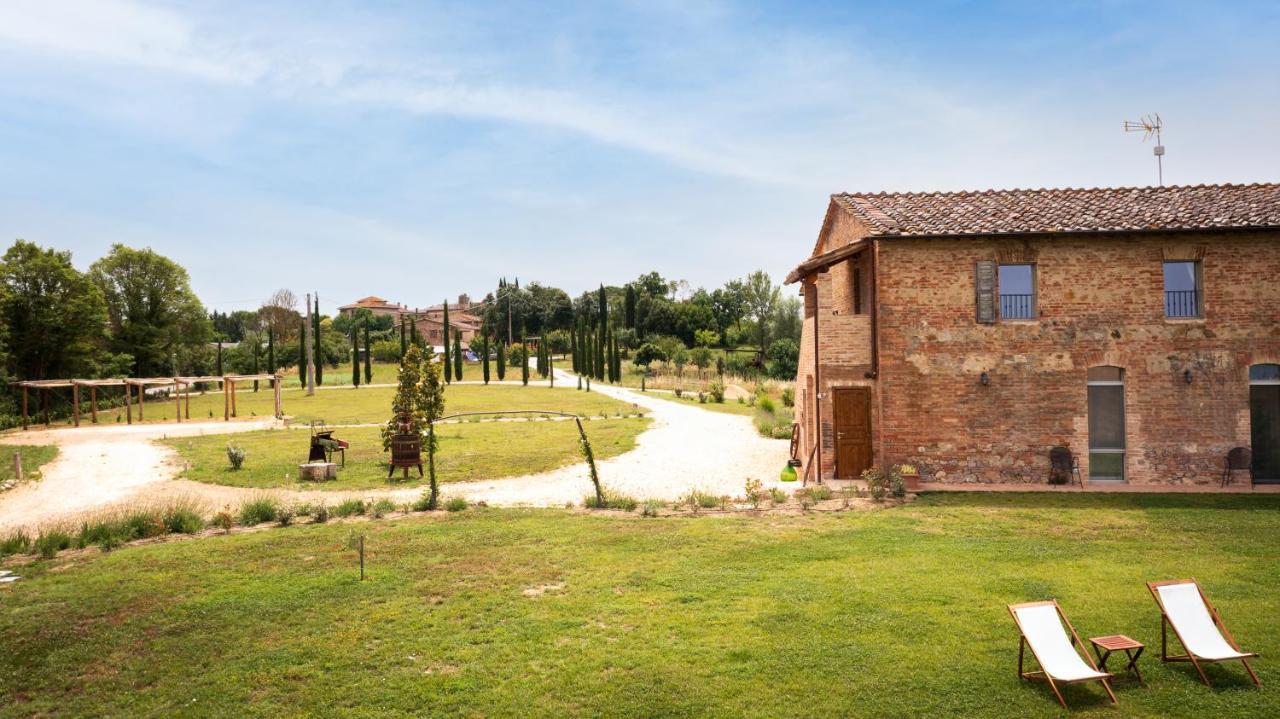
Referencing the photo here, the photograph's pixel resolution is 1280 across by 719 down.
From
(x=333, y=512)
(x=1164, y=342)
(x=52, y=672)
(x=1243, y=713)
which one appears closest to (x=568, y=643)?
(x=52, y=672)

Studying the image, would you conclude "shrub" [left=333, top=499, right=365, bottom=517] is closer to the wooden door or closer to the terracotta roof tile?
the wooden door

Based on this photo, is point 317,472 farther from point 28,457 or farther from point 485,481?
point 28,457

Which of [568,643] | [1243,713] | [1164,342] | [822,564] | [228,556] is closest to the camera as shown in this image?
[1243,713]

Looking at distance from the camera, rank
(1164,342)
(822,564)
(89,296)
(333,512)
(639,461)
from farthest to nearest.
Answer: (89,296) < (639,461) < (1164,342) < (333,512) < (822,564)


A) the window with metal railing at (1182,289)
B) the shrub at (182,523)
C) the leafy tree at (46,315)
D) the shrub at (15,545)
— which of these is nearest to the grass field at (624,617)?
the shrub at (182,523)

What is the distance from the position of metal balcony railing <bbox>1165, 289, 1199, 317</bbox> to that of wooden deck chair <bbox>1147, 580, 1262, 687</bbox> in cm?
1132

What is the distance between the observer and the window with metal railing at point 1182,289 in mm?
16297

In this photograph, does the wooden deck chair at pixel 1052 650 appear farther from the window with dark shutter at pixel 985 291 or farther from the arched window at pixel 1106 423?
the arched window at pixel 1106 423

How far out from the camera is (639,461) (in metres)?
21.1

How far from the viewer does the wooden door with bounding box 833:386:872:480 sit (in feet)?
55.4

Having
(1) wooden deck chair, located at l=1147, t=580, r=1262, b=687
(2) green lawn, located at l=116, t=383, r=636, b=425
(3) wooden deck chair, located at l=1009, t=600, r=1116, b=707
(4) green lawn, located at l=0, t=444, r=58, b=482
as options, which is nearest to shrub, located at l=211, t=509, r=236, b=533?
(4) green lawn, located at l=0, t=444, r=58, b=482

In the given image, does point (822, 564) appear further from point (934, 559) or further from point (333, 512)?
point (333, 512)

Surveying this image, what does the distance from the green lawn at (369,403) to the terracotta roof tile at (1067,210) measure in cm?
2028

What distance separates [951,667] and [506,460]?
15.9m
